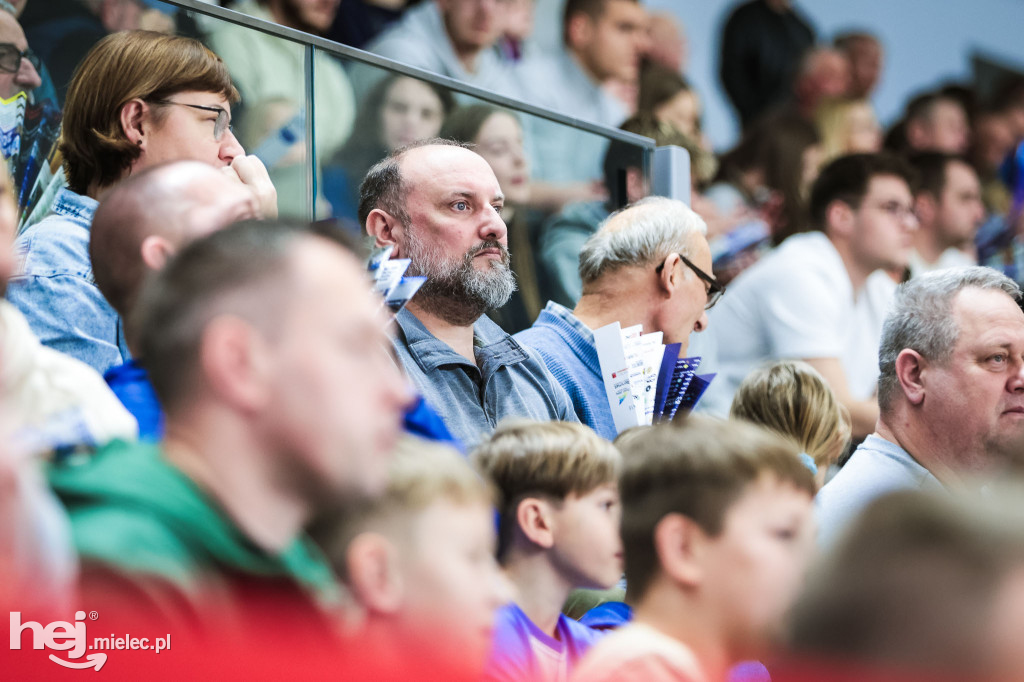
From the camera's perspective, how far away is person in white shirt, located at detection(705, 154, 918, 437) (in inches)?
130

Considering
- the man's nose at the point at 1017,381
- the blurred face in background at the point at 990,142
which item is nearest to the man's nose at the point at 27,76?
the man's nose at the point at 1017,381

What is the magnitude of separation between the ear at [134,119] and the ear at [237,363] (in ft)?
3.34

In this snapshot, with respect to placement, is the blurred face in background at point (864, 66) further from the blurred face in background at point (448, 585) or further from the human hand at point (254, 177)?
the blurred face in background at point (448, 585)

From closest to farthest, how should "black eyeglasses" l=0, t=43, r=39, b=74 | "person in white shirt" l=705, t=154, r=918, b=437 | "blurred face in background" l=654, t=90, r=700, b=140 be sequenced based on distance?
"black eyeglasses" l=0, t=43, r=39, b=74 → "person in white shirt" l=705, t=154, r=918, b=437 → "blurred face in background" l=654, t=90, r=700, b=140

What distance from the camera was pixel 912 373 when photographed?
199 cm

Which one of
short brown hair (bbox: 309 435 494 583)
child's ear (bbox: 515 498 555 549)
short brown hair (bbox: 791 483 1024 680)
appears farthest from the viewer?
child's ear (bbox: 515 498 555 549)

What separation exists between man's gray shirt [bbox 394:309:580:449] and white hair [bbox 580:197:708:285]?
42cm

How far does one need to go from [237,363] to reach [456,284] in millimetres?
1167

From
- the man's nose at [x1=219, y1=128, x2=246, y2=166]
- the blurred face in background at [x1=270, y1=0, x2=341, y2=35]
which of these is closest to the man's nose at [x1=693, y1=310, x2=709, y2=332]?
the man's nose at [x1=219, y1=128, x2=246, y2=166]

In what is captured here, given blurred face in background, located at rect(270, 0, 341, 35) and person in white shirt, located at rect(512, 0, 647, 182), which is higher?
blurred face in background, located at rect(270, 0, 341, 35)

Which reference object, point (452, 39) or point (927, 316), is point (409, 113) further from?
point (452, 39)

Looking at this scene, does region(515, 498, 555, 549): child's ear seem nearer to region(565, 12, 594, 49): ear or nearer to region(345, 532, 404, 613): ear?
region(345, 532, 404, 613): ear

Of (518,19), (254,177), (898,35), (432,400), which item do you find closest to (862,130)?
(898,35)

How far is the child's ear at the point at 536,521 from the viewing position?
1255 millimetres
